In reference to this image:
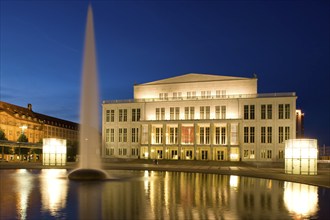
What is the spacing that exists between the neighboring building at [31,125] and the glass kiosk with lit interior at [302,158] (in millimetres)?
71870

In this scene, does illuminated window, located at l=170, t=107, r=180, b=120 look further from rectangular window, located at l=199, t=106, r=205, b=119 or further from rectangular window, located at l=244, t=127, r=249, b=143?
rectangular window, located at l=244, t=127, r=249, b=143

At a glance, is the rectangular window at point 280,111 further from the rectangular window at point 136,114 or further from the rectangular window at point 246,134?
the rectangular window at point 136,114

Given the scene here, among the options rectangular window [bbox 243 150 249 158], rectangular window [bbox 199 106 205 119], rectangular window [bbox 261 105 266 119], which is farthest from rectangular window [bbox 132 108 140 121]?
rectangular window [bbox 261 105 266 119]

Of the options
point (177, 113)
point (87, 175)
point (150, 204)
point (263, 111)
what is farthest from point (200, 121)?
point (150, 204)

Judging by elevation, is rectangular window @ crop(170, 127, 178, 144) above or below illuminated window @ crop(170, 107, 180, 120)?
below

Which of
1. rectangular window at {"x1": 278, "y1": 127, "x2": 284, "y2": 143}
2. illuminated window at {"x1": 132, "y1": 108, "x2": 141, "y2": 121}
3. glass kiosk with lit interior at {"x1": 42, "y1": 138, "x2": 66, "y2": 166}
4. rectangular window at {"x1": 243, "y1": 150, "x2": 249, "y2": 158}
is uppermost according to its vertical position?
illuminated window at {"x1": 132, "y1": 108, "x2": 141, "y2": 121}

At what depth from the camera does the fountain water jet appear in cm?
2628

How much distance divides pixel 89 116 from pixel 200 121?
50.2 meters

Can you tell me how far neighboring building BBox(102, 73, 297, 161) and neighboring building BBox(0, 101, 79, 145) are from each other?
29.0 meters

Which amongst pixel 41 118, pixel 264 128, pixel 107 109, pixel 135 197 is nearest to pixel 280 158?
pixel 264 128

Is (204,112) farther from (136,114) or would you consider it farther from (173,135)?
(136,114)

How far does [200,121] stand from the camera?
75.6 metres

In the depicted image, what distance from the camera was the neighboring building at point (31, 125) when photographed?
10006 cm

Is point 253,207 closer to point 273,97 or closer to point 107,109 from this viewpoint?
point 273,97
